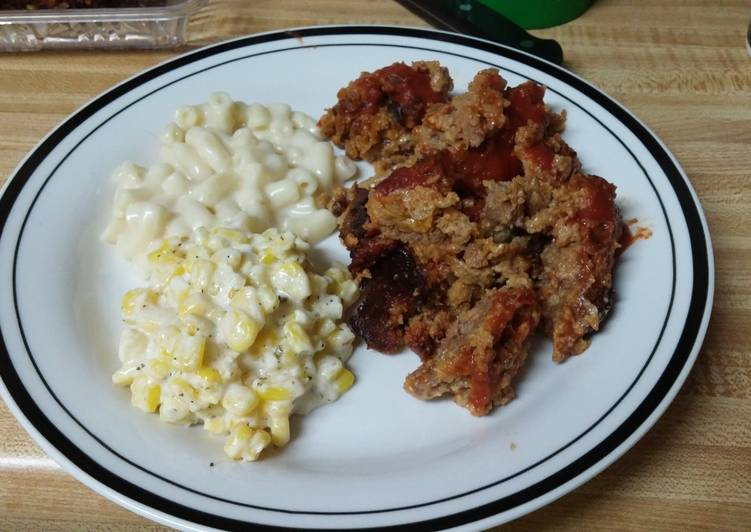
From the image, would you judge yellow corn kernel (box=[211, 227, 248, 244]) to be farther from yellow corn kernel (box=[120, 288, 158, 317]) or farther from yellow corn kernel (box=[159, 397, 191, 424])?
yellow corn kernel (box=[159, 397, 191, 424])

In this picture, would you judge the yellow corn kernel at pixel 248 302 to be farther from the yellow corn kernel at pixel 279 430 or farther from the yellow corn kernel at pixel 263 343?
the yellow corn kernel at pixel 279 430

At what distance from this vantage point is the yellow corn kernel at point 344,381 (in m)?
1.62

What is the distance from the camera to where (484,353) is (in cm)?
149

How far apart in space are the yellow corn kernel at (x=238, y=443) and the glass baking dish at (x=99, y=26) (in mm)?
1590

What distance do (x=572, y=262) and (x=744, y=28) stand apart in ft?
5.56

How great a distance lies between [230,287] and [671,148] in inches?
58.2

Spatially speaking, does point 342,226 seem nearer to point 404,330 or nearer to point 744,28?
point 404,330

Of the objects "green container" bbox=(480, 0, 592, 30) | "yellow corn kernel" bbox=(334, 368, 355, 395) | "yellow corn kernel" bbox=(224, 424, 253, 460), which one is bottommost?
"yellow corn kernel" bbox=(334, 368, 355, 395)

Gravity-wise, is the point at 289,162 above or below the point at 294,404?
above

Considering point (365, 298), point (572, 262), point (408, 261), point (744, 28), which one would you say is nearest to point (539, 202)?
point (572, 262)

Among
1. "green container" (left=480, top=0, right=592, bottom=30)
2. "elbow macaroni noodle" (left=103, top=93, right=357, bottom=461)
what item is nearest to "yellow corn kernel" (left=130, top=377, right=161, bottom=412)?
"elbow macaroni noodle" (left=103, top=93, right=357, bottom=461)

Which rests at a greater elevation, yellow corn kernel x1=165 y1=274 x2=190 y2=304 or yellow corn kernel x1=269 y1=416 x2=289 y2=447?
yellow corn kernel x1=165 y1=274 x2=190 y2=304

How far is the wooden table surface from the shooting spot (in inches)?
58.3

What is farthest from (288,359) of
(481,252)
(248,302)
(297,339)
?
(481,252)
